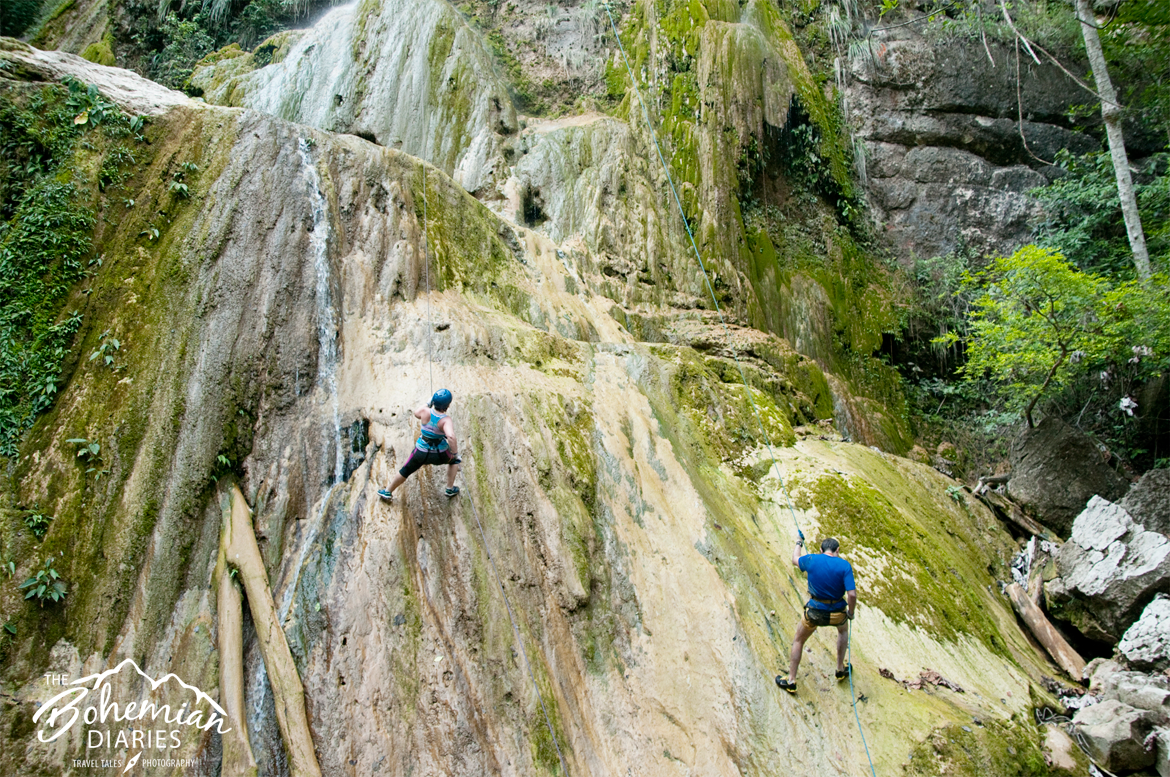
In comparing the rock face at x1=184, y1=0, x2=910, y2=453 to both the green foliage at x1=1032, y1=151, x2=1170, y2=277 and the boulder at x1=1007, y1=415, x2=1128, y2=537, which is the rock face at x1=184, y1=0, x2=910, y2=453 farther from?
the green foliage at x1=1032, y1=151, x2=1170, y2=277

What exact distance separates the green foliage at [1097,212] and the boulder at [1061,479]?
5673mm

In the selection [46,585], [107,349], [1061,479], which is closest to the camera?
[46,585]

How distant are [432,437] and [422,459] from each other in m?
0.26

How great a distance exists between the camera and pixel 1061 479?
1084 centimetres

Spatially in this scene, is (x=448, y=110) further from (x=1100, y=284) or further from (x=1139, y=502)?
(x=1139, y=502)

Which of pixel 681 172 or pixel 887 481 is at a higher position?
pixel 681 172

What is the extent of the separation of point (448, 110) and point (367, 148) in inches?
296

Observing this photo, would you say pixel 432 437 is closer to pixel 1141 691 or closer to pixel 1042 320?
pixel 1141 691

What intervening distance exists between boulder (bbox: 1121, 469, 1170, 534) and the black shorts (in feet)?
32.8

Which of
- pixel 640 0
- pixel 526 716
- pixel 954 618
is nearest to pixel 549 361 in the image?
pixel 526 716

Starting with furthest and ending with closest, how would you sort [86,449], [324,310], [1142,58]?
1. [1142,58]
2. [324,310]
3. [86,449]

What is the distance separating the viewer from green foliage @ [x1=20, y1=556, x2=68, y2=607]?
18.3 ft

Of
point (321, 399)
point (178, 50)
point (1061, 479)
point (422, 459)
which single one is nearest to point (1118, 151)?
point (1061, 479)

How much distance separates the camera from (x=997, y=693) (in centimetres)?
643
